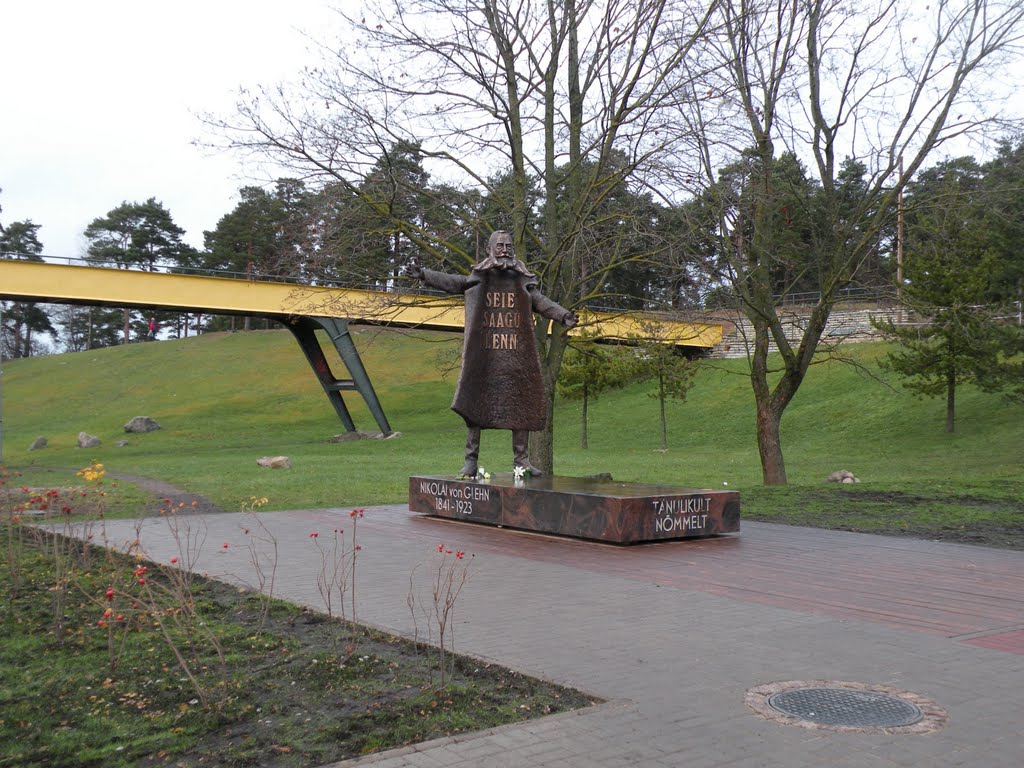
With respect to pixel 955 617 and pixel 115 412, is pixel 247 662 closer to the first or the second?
pixel 955 617

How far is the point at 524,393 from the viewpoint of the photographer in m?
14.2

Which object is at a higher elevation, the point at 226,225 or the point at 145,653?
the point at 226,225

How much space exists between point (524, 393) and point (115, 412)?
4347 cm

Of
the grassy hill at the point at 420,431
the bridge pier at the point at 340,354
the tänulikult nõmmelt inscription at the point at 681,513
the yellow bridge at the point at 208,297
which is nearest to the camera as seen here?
the tänulikult nõmmelt inscription at the point at 681,513

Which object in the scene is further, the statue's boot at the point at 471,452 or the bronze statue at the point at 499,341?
the statue's boot at the point at 471,452

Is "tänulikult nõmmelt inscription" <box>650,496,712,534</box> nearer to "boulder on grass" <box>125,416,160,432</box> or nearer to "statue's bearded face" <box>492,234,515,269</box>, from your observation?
"statue's bearded face" <box>492,234,515,269</box>

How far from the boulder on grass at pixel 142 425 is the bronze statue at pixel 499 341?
3392 cm

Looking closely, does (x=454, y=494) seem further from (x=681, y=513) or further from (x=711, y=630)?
(x=711, y=630)

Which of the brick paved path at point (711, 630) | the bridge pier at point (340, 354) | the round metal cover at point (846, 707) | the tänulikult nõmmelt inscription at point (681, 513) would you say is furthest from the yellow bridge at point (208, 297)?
the round metal cover at point (846, 707)

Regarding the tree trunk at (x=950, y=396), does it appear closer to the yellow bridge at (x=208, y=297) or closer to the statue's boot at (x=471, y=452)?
the yellow bridge at (x=208, y=297)

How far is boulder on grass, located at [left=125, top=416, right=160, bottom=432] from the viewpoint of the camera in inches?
1746

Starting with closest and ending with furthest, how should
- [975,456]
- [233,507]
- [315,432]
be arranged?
[233,507], [975,456], [315,432]

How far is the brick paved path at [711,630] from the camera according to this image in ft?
14.7

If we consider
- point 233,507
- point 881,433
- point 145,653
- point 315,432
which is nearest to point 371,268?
point 233,507
